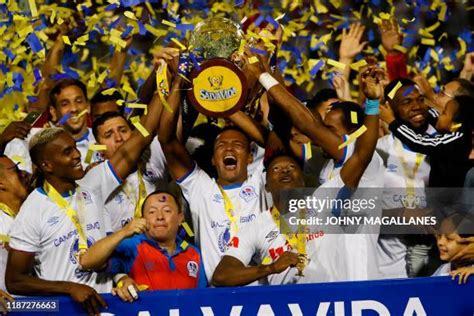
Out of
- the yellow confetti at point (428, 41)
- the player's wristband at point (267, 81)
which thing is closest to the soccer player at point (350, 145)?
the player's wristband at point (267, 81)

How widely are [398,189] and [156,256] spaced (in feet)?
4.58

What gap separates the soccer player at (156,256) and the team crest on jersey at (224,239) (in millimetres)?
203

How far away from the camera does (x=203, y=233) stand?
20.6ft

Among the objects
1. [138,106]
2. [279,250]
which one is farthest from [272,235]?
[138,106]

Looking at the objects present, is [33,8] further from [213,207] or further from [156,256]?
[156,256]

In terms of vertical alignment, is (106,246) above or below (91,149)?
below

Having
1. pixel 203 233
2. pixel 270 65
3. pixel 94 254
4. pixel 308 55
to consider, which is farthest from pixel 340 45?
pixel 94 254

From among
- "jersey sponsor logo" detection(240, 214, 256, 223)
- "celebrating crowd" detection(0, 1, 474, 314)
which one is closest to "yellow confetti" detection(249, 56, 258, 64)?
"celebrating crowd" detection(0, 1, 474, 314)

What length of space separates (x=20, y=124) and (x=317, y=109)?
177 centimetres

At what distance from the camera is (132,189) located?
6.48m

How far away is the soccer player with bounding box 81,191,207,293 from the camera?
19.9ft

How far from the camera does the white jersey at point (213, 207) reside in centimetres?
622

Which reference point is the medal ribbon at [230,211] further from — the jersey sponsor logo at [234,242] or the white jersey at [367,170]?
the white jersey at [367,170]

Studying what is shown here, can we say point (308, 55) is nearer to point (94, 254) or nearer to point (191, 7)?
point (191, 7)
